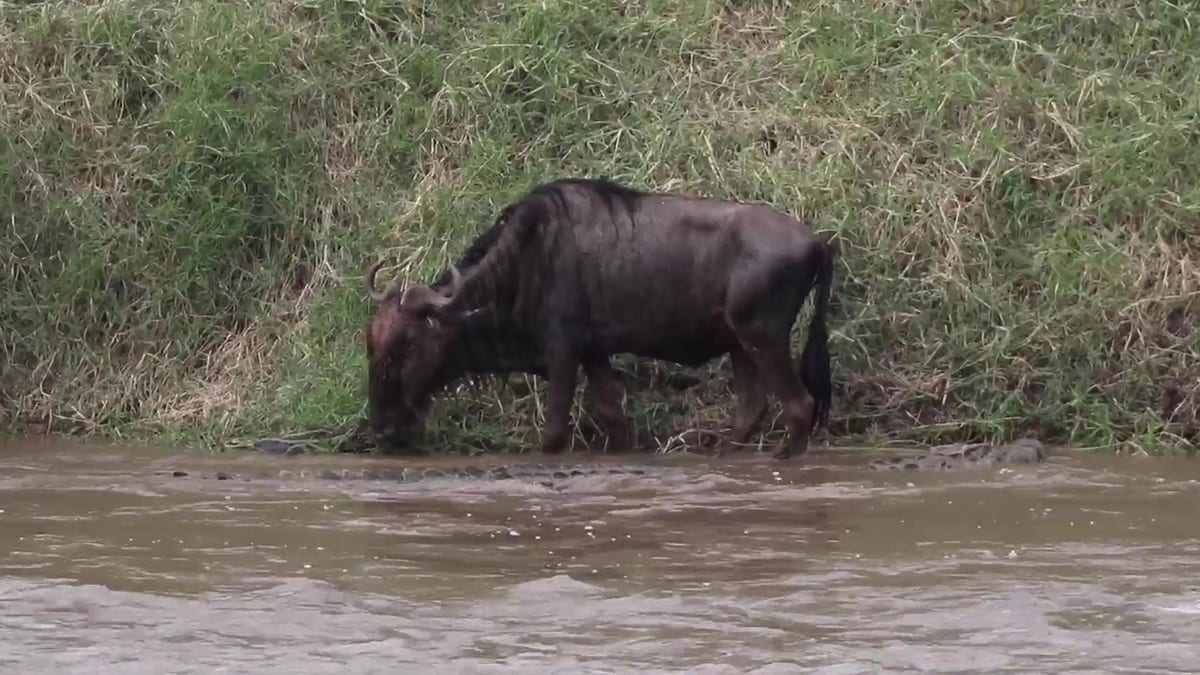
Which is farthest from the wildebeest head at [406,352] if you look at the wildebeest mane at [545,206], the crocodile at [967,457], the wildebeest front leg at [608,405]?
the crocodile at [967,457]

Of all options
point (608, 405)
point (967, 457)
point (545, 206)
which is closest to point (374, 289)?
point (545, 206)

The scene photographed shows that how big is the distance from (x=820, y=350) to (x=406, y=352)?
1863 mm

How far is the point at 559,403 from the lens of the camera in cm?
866

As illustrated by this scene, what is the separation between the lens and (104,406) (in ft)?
31.5

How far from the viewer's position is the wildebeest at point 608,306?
8.42m

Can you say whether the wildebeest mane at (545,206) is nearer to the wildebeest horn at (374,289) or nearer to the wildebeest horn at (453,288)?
the wildebeest horn at (453,288)

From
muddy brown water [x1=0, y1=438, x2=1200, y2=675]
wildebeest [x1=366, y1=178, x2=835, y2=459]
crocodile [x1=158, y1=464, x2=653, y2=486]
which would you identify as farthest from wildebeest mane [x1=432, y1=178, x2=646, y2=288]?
muddy brown water [x1=0, y1=438, x2=1200, y2=675]

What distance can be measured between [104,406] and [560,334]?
8.03 ft

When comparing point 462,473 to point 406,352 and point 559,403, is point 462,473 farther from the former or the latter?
point 406,352

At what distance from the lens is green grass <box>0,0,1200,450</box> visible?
887cm

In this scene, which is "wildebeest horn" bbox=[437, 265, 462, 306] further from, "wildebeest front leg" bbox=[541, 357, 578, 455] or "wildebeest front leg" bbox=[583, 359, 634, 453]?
"wildebeest front leg" bbox=[583, 359, 634, 453]

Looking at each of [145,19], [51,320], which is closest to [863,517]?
[51,320]

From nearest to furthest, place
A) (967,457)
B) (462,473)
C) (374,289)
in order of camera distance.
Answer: (462,473) → (967,457) → (374,289)

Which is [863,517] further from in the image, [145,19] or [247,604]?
[145,19]
